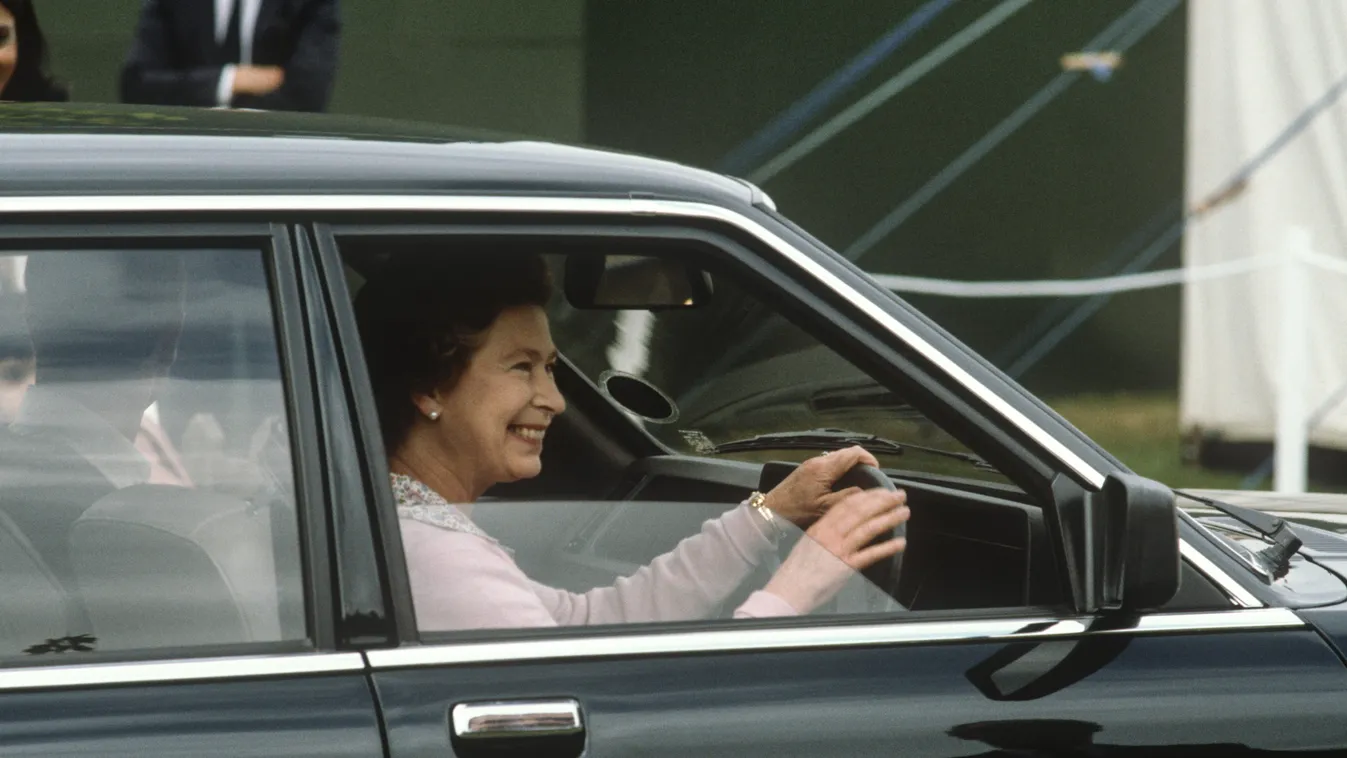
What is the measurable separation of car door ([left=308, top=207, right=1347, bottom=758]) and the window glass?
59 millimetres

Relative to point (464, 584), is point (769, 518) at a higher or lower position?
higher

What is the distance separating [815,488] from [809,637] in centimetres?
48

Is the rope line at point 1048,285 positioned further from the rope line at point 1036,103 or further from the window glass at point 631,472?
the window glass at point 631,472

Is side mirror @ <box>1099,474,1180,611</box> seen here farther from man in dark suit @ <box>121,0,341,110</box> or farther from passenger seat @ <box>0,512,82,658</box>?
man in dark suit @ <box>121,0,341,110</box>

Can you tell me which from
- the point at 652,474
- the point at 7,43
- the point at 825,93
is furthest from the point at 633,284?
the point at 825,93

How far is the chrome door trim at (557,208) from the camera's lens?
1978 mm

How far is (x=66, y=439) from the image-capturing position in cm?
204

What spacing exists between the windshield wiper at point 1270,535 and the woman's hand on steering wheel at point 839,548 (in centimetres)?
44

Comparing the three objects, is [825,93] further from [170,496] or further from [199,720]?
[199,720]

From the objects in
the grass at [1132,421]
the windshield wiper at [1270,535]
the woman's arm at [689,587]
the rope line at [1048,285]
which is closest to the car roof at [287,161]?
the woman's arm at [689,587]

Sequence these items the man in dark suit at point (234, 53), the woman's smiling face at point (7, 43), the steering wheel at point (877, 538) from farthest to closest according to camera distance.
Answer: the man in dark suit at point (234, 53), the woman's smiling face at point (7, 43), the steering wheel at point (877, 538)

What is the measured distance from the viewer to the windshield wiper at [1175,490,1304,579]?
8.08 feet

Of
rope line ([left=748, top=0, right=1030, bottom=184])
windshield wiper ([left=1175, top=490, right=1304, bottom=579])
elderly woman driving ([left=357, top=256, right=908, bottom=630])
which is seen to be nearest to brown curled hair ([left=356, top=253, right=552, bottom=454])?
elderly woman driving ([left=357, top=256, right=908, bottom=630])

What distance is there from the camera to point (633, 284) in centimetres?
246
